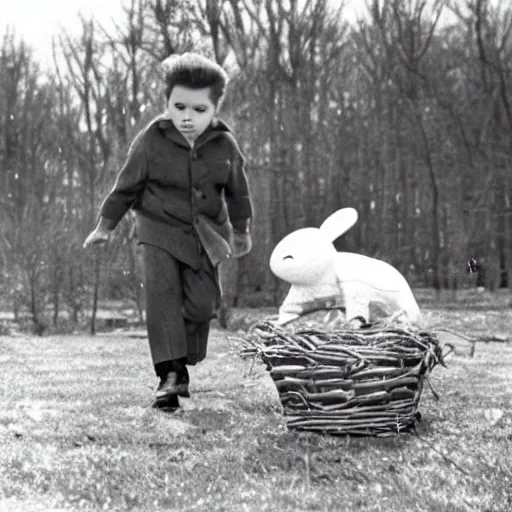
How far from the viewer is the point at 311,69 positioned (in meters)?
12.3

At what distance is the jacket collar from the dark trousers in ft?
1.72

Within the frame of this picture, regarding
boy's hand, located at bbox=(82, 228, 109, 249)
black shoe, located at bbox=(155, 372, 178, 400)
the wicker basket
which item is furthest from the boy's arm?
the wicker basket

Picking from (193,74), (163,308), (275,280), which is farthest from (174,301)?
(275,280)

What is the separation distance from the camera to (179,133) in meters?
4.40

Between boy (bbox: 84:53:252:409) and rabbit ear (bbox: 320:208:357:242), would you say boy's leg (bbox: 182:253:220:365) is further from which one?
rabbit ear (bbox: 320:208:357:242)

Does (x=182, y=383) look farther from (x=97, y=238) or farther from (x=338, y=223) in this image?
(x=338, y=223)

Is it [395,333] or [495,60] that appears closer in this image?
[395,333]

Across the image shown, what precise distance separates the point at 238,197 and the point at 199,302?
0.58 meters

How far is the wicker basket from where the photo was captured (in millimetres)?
3424

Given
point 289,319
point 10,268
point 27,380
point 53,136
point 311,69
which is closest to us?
point 289,319

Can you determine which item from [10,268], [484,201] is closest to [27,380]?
[10,268]

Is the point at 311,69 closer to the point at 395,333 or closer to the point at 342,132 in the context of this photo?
the point at 342,132

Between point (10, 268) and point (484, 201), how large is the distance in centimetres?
694

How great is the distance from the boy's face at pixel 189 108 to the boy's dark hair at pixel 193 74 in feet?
0.08
